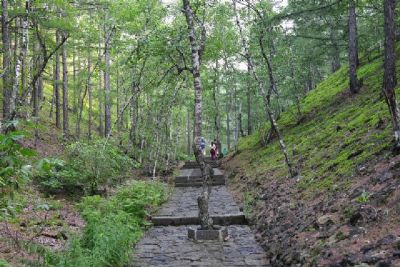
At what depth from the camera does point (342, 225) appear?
20.2ft

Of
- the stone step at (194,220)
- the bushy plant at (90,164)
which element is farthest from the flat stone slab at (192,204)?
the bushy plant at (90,164)

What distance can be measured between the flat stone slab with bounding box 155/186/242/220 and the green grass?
1549 millimetres

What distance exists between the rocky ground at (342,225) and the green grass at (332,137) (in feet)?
1.96

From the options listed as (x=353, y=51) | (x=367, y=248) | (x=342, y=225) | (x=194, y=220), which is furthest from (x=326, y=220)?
(x=353, y=51)

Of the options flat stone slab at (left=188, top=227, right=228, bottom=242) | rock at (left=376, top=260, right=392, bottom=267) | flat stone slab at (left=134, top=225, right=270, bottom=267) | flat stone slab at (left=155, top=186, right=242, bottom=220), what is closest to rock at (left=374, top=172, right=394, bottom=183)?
flat stone slab at (left=134, top=225, right=270, bottom=267)

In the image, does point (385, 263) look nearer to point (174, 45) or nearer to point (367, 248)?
point (367, 248)

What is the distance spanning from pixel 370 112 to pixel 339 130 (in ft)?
3.64

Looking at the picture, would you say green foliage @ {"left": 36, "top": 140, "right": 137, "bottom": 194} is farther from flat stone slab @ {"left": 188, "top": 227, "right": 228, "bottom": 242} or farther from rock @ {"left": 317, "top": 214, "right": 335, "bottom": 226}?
rock @ {"left": 317, "top": 214, "right": 335, "bottom": 226}

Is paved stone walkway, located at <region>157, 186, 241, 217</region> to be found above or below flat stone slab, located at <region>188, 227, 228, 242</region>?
above

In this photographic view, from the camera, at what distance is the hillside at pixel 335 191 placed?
214 inches

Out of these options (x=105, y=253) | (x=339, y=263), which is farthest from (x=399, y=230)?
(x=105, y=253)

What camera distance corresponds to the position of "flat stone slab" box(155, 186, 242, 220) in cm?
1148

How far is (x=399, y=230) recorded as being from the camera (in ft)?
16.5

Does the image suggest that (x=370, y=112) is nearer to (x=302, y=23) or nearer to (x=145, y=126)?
(x=302, y=23)
